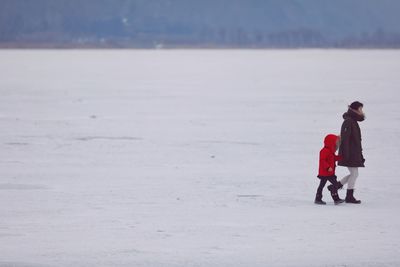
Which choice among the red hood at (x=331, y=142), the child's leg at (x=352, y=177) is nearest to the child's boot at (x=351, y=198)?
the child's leg at (x=352, y=177)

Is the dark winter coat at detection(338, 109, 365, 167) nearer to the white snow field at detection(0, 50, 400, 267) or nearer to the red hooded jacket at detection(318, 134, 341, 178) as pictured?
the red hooded jacket at detection(318, 134, 341, 178)

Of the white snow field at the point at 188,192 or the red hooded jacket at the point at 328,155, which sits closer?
the white snow field at the point at 188,192

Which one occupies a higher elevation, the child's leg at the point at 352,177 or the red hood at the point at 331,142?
the red hood at the point at 331,142

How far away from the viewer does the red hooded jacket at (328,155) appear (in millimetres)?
9344

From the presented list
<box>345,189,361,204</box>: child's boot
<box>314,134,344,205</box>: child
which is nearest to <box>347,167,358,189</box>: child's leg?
<box>345,189,361,204</box>: child's boot

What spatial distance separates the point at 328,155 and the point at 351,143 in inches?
10.2

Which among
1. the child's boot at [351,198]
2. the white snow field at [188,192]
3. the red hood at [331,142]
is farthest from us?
the child's boot at [351,198]

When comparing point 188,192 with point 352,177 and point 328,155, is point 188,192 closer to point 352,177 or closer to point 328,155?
point 328,155

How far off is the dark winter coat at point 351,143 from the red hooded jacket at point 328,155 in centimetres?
7

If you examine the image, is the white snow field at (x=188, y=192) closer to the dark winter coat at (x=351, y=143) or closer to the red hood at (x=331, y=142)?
the dark winter coat at (x=351, y=143)

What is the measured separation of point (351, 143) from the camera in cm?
945

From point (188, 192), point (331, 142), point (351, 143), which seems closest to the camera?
point (331, 142)

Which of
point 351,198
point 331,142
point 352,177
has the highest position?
point 331,142

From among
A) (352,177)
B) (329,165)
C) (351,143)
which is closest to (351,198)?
(352,177)
